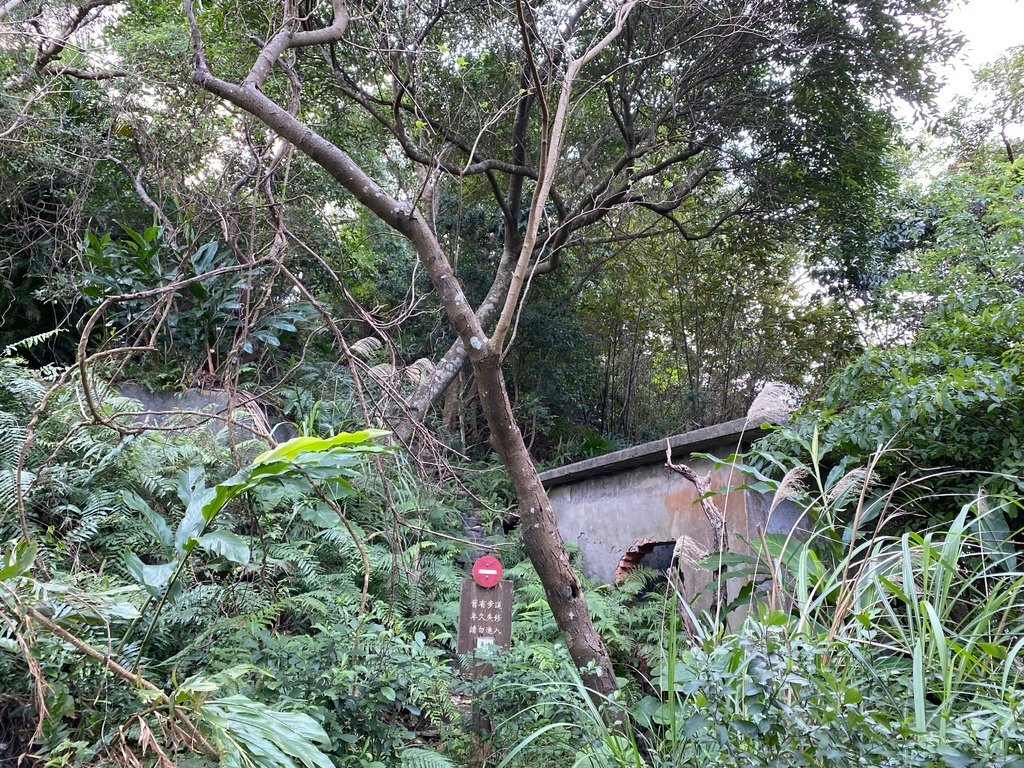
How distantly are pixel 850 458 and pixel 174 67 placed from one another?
680cm

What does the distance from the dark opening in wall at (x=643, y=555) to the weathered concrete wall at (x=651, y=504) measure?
5 cm

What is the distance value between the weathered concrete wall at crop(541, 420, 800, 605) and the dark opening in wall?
0.05 m

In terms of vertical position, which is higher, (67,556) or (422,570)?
(67,556)

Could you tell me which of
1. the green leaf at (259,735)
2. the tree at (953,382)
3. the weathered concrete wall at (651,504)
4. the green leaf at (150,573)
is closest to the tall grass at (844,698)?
the green leaf at (259,735)

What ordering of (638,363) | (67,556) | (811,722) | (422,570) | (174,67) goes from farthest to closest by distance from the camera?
(638,363)
(174,67)
(422,570)
(67,556)
(811,722)

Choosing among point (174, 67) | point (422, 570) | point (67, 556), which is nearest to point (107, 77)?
point (174, 67)

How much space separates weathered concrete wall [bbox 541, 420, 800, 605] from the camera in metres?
4.41

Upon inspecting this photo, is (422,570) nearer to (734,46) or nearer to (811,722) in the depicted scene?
(811,722)

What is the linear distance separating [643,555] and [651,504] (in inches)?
18.3

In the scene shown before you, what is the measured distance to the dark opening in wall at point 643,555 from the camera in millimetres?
5363

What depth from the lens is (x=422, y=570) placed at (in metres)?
5.09

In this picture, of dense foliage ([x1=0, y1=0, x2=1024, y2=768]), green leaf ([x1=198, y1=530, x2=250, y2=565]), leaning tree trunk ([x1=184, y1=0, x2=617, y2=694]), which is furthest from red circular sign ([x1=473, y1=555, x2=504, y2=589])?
green leaf ([x1=198, y1=530, x2=250, y2=565])

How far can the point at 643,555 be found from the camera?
218 inches

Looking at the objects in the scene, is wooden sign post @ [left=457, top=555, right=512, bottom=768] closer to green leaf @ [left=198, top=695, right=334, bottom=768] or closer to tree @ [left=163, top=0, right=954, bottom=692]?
green leaf @ [left=198, top=695, right=334, bottom=768]
